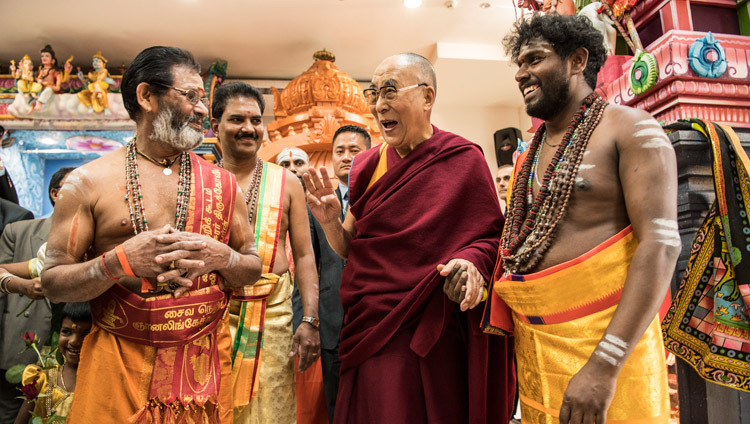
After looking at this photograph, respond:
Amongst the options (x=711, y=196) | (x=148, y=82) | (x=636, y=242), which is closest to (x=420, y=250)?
(x=636, y=242)

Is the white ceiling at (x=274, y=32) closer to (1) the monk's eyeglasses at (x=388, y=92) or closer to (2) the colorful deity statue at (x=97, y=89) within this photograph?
(2) the colorful deity statue at (x=97, y=89)

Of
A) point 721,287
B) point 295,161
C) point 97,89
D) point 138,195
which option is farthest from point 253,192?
point 97,89

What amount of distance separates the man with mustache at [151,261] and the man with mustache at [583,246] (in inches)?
41.6

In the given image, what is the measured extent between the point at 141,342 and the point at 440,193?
133cm

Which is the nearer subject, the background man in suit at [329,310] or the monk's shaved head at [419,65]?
the monk's shaved head at [419,65]

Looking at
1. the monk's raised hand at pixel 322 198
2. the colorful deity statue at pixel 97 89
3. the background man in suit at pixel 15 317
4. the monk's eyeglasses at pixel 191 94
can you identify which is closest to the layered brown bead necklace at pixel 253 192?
the monk's raised hand at pixel 322 198

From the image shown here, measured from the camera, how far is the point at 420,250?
7.20ft

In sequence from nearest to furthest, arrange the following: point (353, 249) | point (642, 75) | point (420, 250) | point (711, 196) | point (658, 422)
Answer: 1. point (658, 422)
2. point (420, 250)
3. point (353, 249)
4. point (711, 196)
5. point (642, 75)

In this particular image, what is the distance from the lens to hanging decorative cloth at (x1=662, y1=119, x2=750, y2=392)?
2.10 m

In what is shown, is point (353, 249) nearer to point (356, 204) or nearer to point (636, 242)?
point (356, 204)

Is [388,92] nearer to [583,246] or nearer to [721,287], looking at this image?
[583,246]

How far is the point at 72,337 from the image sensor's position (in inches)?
105

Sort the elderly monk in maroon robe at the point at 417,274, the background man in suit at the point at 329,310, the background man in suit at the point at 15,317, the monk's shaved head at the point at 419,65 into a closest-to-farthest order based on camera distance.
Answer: the elderly monk in maroon robe at the point at 417,274, the monk's shaved head at the point at 419,65, the background man in suit at the point at 329,310, the background man in suit at the point at 15,317

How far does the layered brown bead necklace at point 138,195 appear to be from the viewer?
1.74m
